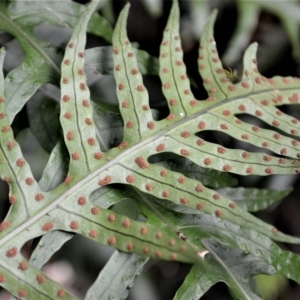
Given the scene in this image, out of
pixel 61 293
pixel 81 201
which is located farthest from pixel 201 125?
pixel 61 293

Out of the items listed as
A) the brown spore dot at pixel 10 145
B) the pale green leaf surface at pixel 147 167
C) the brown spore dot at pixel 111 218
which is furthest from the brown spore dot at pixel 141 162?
the brown spore dot at pixel 10 145

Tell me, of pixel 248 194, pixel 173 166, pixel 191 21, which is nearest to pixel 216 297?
pixel 248 194

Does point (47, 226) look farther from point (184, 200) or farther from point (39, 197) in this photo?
point (184, 200)

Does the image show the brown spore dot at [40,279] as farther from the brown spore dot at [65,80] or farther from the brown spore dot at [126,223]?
the brown spore dot at [65,80]

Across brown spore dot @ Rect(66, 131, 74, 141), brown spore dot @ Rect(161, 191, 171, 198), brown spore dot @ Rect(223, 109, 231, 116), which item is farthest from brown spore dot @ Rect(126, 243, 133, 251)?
brown spore dot @ Rect(223, 109, 231, 116)

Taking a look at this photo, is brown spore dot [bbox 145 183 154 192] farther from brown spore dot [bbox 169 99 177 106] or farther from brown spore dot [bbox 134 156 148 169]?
brown spore dot [bbox 169 99 177 106]

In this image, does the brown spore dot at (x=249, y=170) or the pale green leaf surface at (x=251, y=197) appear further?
the pale green leaf surface at (x=251, y=197)

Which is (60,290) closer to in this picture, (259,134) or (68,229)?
(68,229)

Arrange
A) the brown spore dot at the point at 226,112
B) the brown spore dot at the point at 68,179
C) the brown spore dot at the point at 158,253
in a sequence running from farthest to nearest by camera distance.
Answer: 1. the brown spore dot at the point at 226,112
2. the brown spore dot at the point at 68,179
3. the brown spore dot at the point at 158,253
